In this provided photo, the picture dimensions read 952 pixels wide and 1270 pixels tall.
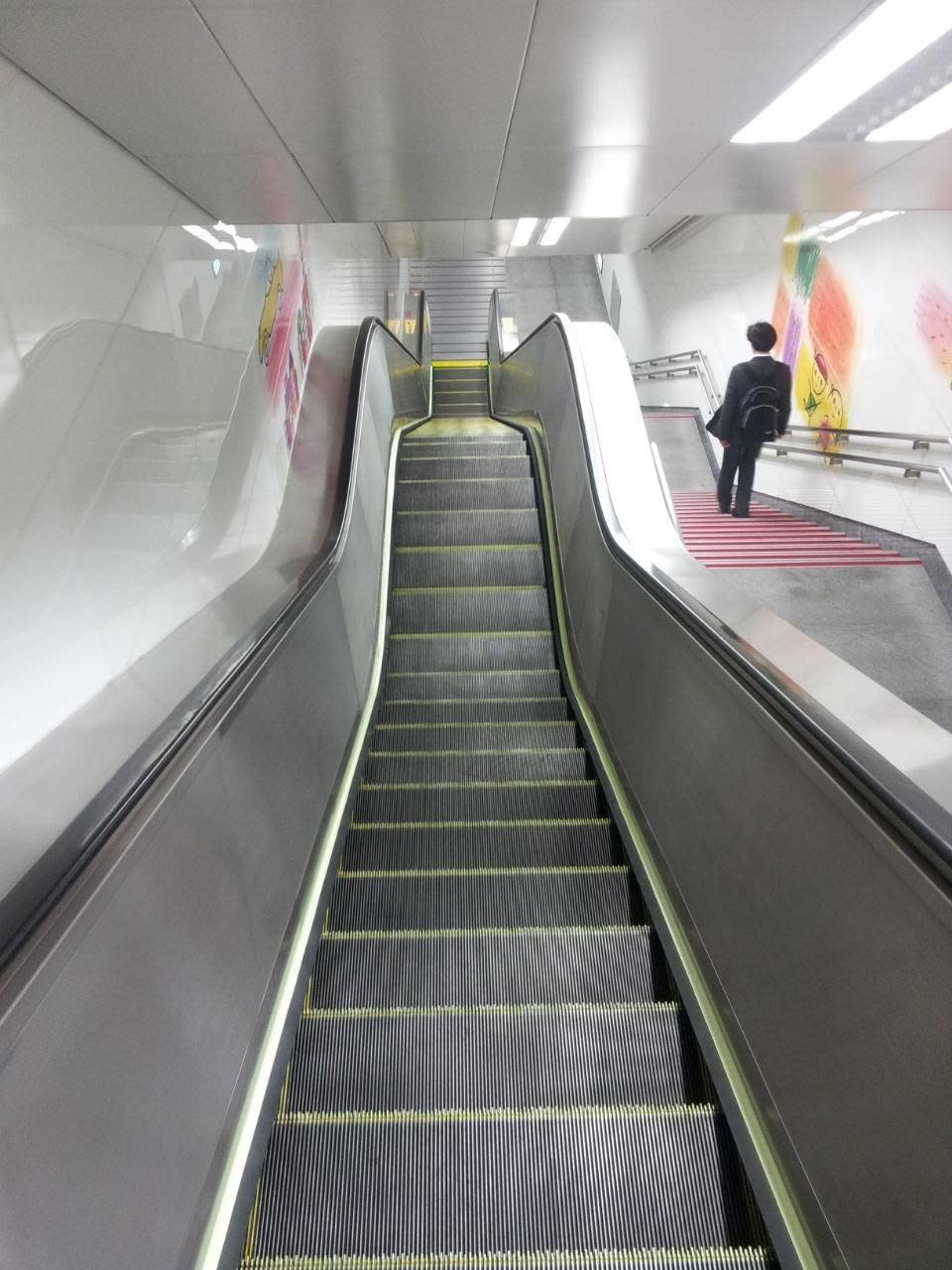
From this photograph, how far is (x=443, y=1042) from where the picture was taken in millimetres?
1974

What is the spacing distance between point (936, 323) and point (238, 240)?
4635 mm

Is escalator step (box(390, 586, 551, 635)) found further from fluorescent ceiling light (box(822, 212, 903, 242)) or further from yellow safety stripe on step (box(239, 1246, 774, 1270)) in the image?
fluorescent ceiling light (box(822, 212, 903, 242))

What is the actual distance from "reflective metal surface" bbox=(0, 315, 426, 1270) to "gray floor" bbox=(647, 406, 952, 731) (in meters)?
3.36

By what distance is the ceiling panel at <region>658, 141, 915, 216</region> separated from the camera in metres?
2.77

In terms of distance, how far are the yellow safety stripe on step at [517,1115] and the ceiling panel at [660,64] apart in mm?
2727

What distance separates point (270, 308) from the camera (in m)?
5.58

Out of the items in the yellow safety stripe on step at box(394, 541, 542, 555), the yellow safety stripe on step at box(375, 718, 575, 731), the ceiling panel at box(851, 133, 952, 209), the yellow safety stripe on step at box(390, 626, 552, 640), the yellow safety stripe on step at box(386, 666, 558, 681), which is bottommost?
the yellow safety stripe on step at box(375, 718, 575, 731)

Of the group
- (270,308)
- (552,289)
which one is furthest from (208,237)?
(552,289)

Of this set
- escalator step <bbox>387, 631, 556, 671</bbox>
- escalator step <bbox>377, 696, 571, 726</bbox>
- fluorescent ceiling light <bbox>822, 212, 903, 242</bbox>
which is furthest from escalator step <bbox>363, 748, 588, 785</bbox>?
fluorescent ceiling light <bbox>822, 212, 903, 242</bbox>

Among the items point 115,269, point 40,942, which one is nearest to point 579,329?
point 115,269

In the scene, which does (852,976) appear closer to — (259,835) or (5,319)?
(259,835)

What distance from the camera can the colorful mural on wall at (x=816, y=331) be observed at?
615cm

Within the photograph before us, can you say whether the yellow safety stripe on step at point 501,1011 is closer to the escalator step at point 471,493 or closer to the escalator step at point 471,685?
the escalator step at point 471,685

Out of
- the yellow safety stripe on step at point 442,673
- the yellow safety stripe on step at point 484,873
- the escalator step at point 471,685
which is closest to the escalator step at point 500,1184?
the yellow safety stripe on step at point 484,873
